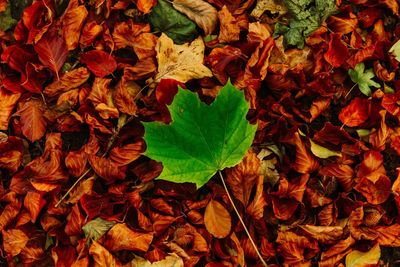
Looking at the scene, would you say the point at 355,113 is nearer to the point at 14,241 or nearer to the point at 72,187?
the point at 72,187

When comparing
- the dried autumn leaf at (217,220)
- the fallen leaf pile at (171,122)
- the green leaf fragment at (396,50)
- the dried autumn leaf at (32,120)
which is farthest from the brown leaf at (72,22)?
the green leaf fragment at (396,50)

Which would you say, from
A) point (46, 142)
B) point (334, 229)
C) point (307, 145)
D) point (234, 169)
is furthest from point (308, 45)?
point (46, 142)

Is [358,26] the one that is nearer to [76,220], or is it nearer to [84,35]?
[84,35]

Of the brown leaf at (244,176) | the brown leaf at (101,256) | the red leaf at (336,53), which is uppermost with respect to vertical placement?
the red leaf at (336,53)

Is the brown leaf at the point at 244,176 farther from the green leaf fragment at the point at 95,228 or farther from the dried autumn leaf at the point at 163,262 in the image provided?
the green leaf fragment at the point at 95,228

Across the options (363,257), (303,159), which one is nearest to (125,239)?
(303,159)

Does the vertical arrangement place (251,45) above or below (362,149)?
above

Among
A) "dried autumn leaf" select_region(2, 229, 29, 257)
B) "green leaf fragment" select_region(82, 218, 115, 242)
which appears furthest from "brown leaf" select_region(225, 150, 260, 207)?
"dried autumn leaf" select_region(2, 229, 29, 257)
